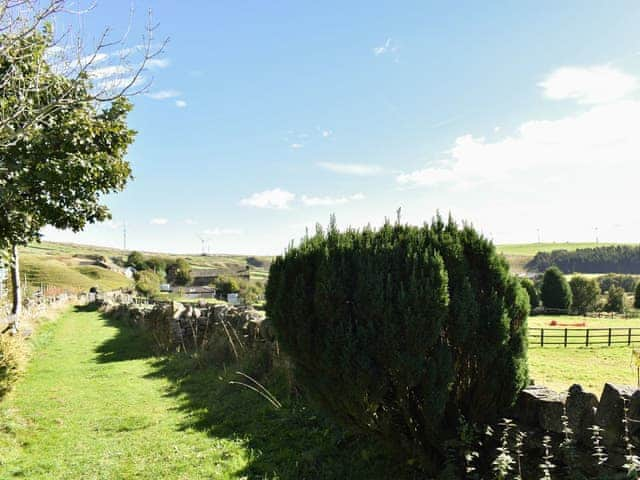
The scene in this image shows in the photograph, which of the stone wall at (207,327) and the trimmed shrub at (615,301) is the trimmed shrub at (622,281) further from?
the stone wall at (207,327)

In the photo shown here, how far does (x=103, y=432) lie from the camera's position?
8.04 metres

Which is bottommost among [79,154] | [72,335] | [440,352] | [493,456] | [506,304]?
[72,335]

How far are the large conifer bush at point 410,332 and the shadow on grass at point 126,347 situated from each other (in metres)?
12.3

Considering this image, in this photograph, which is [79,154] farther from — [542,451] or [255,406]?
[542,451]

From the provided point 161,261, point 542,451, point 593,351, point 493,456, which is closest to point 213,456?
point 493,456

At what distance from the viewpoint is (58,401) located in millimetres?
10047

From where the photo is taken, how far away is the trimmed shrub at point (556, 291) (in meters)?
49.1

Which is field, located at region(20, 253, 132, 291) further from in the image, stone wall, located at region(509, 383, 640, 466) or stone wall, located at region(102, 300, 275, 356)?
stone wall, located at region(509, 383, 640, 466)

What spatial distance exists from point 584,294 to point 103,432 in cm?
5708

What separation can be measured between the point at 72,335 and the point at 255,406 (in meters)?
17.2

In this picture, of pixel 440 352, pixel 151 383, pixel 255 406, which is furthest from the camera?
pixel 151 383

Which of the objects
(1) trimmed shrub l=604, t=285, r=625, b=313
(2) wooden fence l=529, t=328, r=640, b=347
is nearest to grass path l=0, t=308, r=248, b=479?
(2) wooden fence l=529, t=328, r=640, b=347

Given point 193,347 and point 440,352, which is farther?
point 193,347

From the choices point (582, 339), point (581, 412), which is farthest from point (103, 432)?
point (582, 339)
